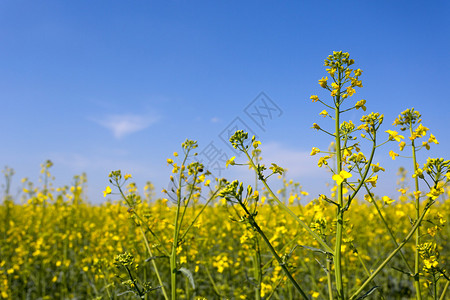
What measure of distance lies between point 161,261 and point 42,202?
385cm

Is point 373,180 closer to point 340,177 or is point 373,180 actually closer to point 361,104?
point 340,177

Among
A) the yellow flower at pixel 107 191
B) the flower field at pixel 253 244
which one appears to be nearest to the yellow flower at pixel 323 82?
the flower field at pixel 253 244

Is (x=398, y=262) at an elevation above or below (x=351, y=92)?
below

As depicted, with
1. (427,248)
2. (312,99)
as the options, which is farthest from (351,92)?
(427,248)

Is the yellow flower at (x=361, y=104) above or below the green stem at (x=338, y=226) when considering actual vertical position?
above

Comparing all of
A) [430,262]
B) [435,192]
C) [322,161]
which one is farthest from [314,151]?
[430,262]

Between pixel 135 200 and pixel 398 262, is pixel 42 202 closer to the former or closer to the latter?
pixel 135 200

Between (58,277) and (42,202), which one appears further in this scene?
(42,202)

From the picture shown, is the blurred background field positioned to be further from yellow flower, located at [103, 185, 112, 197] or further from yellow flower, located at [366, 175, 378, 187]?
yellow flower, located at [366, 175, 378, 187]

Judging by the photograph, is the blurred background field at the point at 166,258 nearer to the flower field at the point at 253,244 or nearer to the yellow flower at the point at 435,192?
the flower field at the point at 253,244

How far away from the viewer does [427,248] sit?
2.18 metres

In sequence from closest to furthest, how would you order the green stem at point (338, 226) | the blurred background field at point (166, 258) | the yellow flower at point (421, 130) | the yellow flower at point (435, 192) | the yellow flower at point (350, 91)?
the green stem at point (338, 226)
the yellow flower at point (435, 192)
the yellow flower at point (350, 91)
the yellow flower at point (421, 130)
the blurred background field at point (166, 258)

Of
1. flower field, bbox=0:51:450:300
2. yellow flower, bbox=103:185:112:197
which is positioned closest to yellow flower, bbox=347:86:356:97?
flower field, bbox=0:51:450:300

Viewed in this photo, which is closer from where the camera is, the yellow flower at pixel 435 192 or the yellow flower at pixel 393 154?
the yellow flower at pixel 435 192
